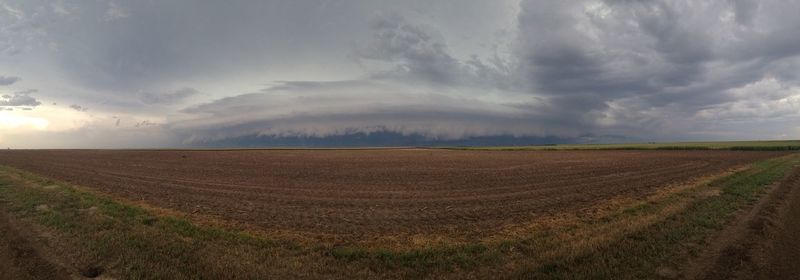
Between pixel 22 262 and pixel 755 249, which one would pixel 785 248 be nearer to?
pixel 755 249

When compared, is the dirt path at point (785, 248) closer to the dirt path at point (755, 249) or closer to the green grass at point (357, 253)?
the dirt path at point (755, 249)

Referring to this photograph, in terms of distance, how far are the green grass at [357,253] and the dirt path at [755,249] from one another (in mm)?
424

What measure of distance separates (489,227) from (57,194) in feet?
74.4

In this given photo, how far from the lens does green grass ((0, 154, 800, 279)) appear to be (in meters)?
7.64

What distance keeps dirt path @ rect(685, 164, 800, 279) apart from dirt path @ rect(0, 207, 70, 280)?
13.6 metres

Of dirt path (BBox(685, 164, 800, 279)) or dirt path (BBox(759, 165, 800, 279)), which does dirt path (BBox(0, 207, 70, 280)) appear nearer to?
dirt path (BBox(685, 164, 800, 279))

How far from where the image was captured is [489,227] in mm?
12125

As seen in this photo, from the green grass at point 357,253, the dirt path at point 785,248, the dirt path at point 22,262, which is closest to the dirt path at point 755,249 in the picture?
the dirt path at point 785,248

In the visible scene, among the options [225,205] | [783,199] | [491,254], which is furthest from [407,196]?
[783,199]

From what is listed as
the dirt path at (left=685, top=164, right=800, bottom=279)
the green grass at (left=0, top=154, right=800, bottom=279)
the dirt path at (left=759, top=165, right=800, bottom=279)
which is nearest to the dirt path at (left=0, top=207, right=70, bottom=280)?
the green grass at (left=0, top=154, right=800, bottom=279)

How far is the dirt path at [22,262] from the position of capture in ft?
24.3

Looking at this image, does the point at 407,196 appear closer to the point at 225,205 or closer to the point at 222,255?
the point at 225,205

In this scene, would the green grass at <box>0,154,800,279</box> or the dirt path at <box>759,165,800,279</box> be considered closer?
the dirt path at <box>759,165,800,279</box>

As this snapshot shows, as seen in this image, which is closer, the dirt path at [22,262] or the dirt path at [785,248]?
the dirt path at [785,248]
